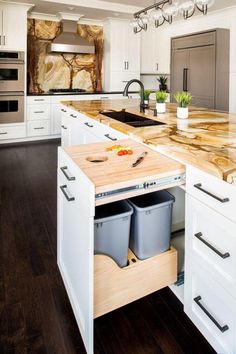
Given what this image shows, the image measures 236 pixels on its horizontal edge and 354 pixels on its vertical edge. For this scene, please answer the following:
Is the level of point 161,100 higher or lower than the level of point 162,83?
lower

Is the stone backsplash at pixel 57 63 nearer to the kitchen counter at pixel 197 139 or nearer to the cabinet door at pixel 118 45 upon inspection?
the cabinet door at pixel 118 45

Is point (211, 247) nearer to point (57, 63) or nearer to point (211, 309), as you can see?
point (211, 309)

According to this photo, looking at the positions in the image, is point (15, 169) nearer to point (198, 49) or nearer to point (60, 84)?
point (60, 84)

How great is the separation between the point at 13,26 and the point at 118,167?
16.0 feet

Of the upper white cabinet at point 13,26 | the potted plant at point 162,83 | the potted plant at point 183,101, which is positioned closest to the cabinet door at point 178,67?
the potted plant at point 162,83

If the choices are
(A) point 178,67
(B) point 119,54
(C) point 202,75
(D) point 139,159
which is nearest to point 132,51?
(B) point 119,54

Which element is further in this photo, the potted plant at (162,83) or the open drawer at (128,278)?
the potted plant at (162,83)

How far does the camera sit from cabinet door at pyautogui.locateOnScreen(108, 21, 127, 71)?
6.14 metres

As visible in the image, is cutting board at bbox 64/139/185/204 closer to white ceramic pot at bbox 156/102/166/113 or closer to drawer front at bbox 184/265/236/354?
drawer front at bbox 184/265/236/354

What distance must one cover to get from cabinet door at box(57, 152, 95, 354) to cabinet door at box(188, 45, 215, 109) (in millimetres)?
4346

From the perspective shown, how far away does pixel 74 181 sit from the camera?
1374 millimetres

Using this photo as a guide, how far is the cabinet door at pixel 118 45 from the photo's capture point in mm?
6141

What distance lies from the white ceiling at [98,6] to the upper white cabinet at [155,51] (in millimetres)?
1032

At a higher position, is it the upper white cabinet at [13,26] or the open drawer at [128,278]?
the upper white cabinet at [13,26]
